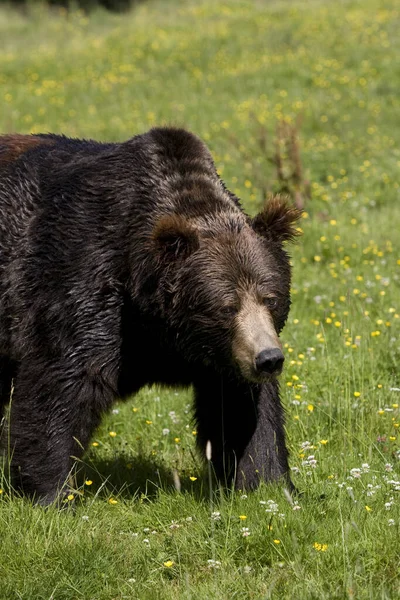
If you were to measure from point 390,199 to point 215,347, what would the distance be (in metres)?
7.11

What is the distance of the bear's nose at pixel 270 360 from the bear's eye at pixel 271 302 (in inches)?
15.5

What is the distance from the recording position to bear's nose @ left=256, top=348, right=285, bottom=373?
391 centimetres

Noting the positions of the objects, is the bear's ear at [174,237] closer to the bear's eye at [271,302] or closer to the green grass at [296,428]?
the bear's eye at [271,302]

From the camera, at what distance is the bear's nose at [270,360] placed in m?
3.91

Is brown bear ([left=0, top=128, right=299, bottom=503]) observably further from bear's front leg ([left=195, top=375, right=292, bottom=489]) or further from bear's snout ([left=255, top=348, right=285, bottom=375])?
bear's snout ([left=255, top=348, right=285, bottom=375])

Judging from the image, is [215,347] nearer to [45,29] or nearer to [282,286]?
[282,286]

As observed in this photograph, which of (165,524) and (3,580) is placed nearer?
(3,580)

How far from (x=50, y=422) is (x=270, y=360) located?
1.24 m

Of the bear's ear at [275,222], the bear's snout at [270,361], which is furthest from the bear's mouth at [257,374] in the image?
the bear's ear at [275,222]

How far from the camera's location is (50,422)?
14.9 ft

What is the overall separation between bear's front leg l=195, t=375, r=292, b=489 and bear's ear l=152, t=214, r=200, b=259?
0.67 m

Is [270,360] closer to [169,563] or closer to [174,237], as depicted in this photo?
[174,237]

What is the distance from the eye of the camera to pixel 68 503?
4.53 meters

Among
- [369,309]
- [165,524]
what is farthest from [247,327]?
[369,309]
